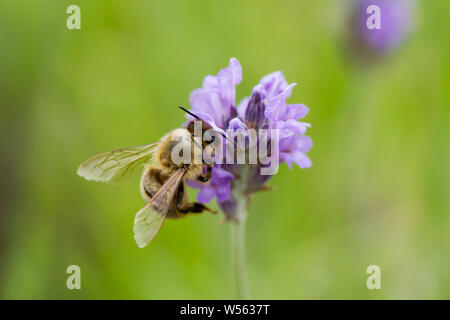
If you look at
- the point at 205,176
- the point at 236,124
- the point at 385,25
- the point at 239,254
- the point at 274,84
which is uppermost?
the point at 385,25

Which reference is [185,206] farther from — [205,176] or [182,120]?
[182,120]

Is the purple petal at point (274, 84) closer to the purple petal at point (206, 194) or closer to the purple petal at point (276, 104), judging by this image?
the purple petal at point (276, 104)

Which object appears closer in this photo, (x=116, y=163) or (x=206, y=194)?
(x=206, y=194)

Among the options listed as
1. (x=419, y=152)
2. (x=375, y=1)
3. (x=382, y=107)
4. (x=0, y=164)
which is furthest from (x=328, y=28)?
(x=0, y=164)

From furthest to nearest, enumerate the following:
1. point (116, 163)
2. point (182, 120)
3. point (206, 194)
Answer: point (182, 120), point (116, 163), point (206, 194)

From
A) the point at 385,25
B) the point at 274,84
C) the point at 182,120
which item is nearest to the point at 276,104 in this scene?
the point at 274,84

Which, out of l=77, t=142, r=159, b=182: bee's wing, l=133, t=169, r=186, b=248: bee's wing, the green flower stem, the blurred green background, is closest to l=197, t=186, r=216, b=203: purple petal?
l=133, t=169, r=186, b=248: bee's wing

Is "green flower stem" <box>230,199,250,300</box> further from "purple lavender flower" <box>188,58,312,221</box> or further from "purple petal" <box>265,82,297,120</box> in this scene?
"purple petal" <box>265,82,297,120</box>
